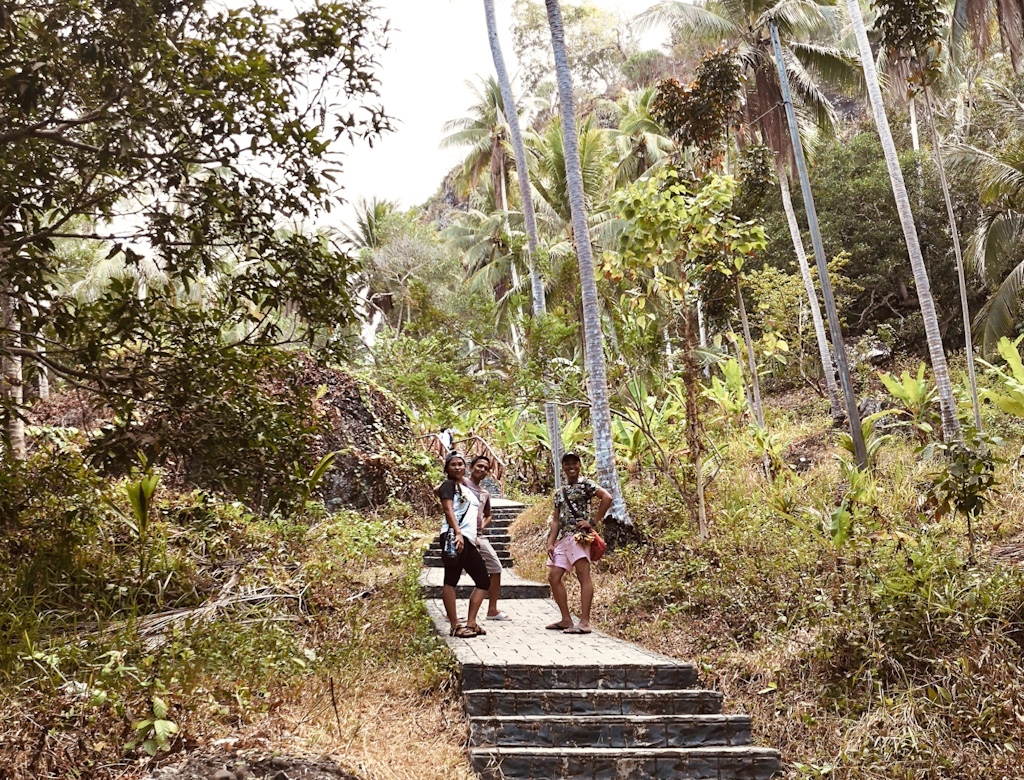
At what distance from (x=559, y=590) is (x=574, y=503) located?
841 mm

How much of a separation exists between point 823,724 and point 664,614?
257 centimetres

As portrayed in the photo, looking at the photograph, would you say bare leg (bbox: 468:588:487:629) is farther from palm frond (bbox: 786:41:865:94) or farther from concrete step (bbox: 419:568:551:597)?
palm frond (bbox: 786:41:865:94)

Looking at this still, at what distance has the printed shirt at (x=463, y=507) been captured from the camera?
7570 millimetres

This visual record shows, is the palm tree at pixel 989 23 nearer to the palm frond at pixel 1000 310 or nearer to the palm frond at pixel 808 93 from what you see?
the palm frond at pixel 808 93

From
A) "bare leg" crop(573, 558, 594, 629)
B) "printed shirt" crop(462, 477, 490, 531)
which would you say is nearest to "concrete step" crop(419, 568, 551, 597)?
"printed shirt" crop(462, 477, 490, 531)

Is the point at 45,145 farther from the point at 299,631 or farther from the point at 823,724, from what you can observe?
the point at 823,724

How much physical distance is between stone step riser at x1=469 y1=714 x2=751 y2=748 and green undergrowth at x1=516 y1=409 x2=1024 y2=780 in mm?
377

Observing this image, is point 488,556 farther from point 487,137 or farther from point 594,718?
point 487,137

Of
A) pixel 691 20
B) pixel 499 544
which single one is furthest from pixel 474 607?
pixel 691 20

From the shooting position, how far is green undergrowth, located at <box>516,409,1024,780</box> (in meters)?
5.26

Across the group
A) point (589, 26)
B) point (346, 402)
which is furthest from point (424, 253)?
point (346, 402)

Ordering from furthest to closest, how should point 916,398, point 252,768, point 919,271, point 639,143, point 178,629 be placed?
point 639,143 → point 916,398 → point 919,271 → point 178,629 → point 252,768

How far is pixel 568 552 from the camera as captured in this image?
770 centimetres

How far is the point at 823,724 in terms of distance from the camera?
5852 millimetres
